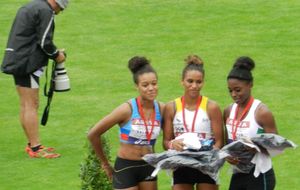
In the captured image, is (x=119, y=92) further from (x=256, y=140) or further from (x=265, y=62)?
(x=256, y=140)

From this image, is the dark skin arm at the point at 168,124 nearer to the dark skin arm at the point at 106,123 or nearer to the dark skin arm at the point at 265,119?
the dark skin arm at the point at 106,123

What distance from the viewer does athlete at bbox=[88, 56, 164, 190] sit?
1051cm

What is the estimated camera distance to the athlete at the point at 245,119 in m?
10.2

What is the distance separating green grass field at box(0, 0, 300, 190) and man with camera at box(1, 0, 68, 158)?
49 cm

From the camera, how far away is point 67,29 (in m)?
19.9

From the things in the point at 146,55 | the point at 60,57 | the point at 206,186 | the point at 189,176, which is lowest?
the point at 206,186

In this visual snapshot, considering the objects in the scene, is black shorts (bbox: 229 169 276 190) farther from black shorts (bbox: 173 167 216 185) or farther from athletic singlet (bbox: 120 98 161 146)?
athletic singlet (bbox: 120 98 161 146)

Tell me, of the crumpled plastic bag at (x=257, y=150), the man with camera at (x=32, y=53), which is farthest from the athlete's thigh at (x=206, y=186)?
the man with camera at (x=32, y=53)

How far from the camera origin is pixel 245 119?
1021 centimetres

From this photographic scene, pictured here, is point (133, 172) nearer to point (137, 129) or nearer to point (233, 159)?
point (137, 129)

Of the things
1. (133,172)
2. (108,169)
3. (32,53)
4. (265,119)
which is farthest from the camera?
(32,53)

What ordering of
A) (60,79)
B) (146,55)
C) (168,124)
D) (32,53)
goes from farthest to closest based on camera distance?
(146,55)
(60,79)
(32,53)
(168,124)

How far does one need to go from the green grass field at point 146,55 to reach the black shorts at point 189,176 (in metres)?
2.43

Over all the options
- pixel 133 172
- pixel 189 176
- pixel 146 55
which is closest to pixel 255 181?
pixel 189 176
